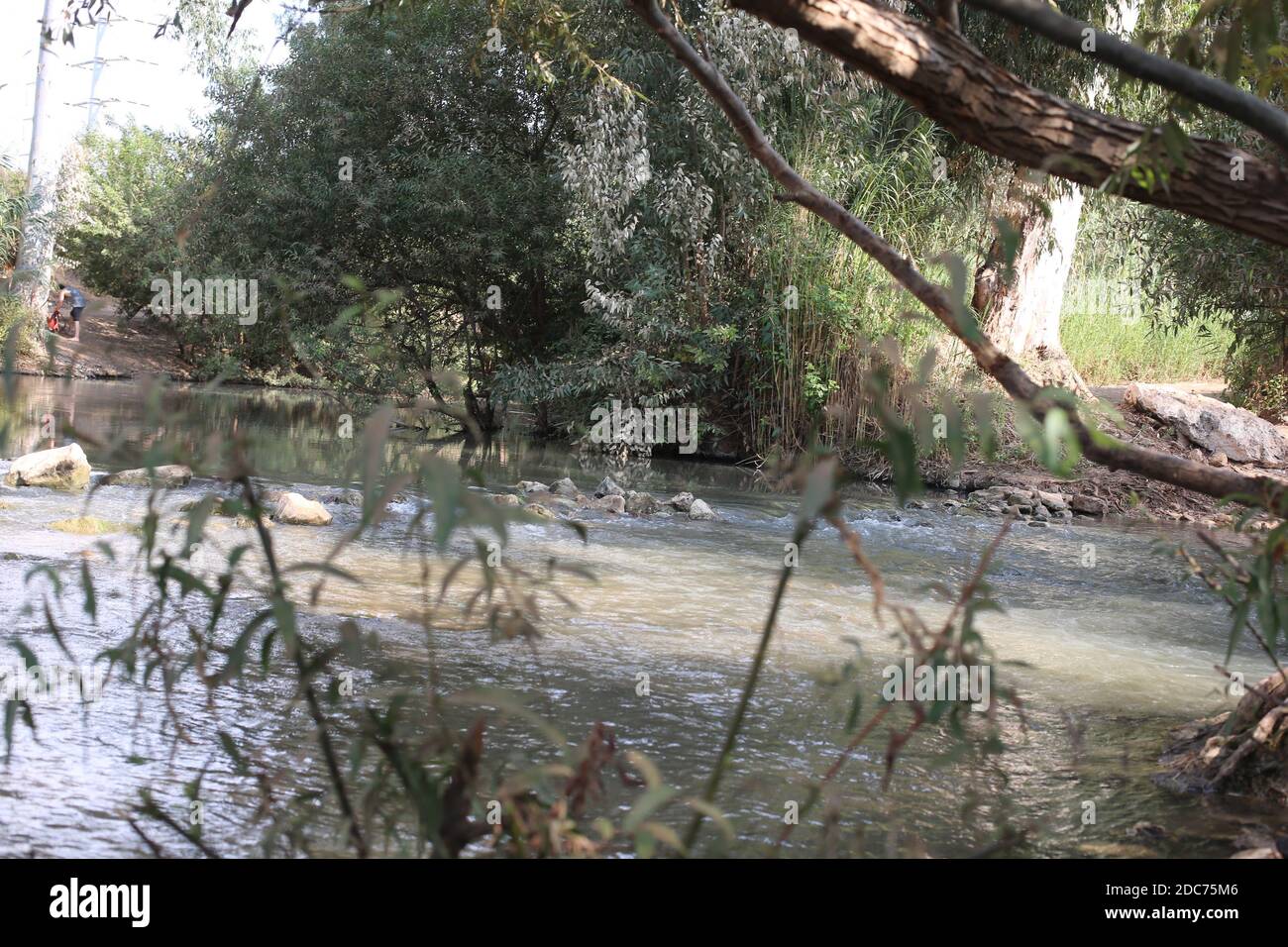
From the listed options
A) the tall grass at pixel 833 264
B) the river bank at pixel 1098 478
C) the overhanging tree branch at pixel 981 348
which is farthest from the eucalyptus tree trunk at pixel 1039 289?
the overhanging tree branch at pixel 981 348

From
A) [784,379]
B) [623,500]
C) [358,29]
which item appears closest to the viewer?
[623,500]

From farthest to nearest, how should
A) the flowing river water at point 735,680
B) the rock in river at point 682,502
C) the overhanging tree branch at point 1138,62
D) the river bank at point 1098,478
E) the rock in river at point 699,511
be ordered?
1. the river bank at point 1098,478
2. the rock in river at point 682,502
3. the rock in river at point 699,511
4. the flowing river water at point 735,680
5. the overhanging tree branch at point 1138,62

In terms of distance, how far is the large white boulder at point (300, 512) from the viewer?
7.69 metres

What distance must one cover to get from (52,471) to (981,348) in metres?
8.02

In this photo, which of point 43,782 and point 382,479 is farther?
point 43,782

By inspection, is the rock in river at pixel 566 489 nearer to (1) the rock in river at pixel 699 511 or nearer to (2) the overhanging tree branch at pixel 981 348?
(1) the rock in river at pixel 699 511

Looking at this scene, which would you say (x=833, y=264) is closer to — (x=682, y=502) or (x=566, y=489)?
(x=682, y=502)

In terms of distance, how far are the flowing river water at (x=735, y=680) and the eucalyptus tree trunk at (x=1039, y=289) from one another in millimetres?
6273

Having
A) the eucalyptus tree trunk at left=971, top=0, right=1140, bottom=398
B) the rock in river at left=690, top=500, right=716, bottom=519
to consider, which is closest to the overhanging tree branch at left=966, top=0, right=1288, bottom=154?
the rock in river at left=690, top=500, right=716, bottom=519

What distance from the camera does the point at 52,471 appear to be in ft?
27.7
